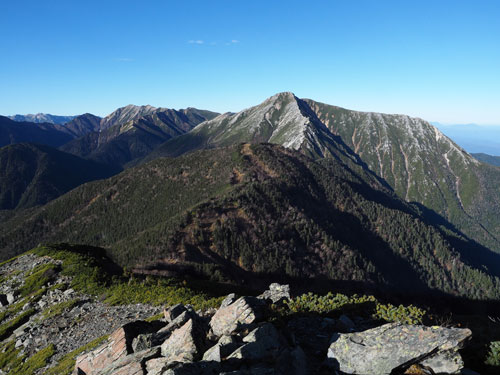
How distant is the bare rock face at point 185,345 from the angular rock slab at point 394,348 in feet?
25.2

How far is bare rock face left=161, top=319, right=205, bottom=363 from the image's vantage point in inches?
603

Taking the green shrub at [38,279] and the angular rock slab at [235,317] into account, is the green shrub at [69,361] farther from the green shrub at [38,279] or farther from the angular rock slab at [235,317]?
the green shrub at [38,279]

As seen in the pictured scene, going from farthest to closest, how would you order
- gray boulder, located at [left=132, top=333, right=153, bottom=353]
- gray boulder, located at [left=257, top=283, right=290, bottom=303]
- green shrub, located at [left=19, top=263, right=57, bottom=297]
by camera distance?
green shrub, located at [left=19, top=263, right=57, bottom=297], gray boulder, located at [left=257, top=283, right=290, bottom=303], gray boulder, located at [left=132, top=333, right=153, bottom=353]

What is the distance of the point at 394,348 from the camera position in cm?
1412

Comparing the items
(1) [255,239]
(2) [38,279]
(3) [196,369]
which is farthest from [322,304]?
(1) [255,239]

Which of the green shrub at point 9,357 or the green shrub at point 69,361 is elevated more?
the green shrub at point 69,361

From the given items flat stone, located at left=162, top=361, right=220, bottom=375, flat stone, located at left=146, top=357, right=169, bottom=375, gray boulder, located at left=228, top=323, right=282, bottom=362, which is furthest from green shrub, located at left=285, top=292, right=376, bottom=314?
flat stone, located at left=146, top=357, right=169, bottom=375

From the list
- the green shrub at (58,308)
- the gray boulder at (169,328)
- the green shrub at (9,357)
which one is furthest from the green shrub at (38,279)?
the gray boulder at (169,328)

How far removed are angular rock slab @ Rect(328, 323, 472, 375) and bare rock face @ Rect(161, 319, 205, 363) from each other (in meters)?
7.70

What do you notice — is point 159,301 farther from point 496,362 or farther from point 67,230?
point 67,230

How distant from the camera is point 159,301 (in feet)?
108

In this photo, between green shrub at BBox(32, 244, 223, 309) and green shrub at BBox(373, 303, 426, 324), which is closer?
green shrub at BBox(373, 303, 426, 324)

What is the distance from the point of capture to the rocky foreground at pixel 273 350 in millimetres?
13633

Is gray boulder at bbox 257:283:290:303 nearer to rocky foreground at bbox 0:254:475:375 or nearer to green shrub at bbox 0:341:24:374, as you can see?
rocky foreground at bbox 0:254:475:375
